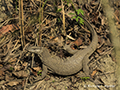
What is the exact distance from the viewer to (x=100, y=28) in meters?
6.16

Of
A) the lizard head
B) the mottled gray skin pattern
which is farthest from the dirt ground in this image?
the lizard head

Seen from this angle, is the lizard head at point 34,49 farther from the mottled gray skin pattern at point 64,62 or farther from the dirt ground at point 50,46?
the dirt ground at point 50,46

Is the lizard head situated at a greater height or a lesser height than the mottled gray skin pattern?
greater

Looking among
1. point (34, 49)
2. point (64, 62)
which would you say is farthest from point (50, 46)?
point (64, 62)

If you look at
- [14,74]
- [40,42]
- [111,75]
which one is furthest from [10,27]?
[111,75]

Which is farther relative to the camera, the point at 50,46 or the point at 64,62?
the point at 50,46

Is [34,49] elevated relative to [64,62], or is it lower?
elevated

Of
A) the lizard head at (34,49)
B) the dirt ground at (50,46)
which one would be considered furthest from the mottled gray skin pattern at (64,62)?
the dirt ground at (50,46)

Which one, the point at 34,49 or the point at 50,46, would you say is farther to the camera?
the point at 50,46

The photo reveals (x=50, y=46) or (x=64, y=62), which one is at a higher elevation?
(x=50, y=46)

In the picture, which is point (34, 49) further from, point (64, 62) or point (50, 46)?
point (64, 62)

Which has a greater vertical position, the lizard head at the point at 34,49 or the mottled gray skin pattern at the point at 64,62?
the lizard head at the point at 34,49

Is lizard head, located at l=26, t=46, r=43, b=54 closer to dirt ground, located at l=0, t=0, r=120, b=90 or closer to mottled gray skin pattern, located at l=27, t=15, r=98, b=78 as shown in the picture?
mottled gray skin pattern, located at l=27, t=15, r=98, b=78

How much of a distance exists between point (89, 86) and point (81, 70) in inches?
29.4
